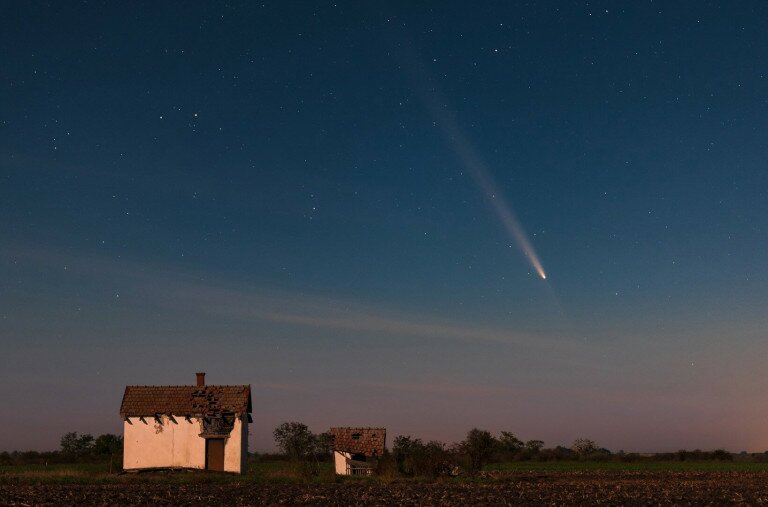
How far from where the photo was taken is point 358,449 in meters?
48.4

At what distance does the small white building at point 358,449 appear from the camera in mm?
47469

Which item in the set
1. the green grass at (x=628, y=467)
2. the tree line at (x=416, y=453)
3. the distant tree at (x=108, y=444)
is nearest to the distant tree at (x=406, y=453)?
the tree line at (x=416, y=453)

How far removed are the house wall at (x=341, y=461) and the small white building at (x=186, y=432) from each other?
5.36 metres

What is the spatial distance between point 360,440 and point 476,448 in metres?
7.67

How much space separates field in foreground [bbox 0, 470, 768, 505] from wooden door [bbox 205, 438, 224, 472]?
8.01 m

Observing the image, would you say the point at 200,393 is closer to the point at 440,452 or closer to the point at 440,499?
the point at 440,452

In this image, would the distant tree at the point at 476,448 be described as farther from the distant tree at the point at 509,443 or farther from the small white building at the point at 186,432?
the distant tree at the point at 509,443

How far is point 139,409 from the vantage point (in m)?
47.5

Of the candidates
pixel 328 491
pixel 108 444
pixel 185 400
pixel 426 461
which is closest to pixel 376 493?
pixel 328 491

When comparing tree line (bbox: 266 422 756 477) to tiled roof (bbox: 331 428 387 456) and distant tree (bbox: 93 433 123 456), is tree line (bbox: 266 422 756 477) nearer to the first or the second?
tiled roof (bbox: 331 428 387 456)

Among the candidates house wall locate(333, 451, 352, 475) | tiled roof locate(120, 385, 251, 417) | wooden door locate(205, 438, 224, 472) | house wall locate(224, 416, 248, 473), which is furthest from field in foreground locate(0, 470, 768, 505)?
tiled roof locate(120, 385, 251, 417)

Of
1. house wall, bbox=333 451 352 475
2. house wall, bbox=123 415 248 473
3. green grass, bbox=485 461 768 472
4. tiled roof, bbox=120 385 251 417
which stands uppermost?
tiled roof, bbox=120 385 251 417

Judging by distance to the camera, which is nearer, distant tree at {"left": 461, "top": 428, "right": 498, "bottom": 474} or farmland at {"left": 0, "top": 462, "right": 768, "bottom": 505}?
farmland at {"left": 0, "top": 462, "right": 768, "bottom": 505}

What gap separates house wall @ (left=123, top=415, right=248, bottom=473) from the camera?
1811 inches
